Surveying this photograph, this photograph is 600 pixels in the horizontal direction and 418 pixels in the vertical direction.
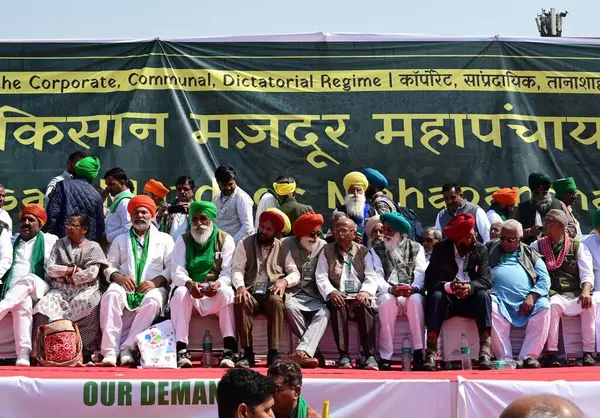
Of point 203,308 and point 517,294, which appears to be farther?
point 517,294

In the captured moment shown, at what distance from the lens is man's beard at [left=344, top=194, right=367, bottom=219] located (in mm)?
8594

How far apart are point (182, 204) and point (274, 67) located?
1972 mm

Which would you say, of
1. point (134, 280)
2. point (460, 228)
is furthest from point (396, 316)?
point (134, 280)

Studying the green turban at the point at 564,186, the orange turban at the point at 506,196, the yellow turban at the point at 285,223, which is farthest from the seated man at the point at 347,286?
the green turban at the point at 564,186

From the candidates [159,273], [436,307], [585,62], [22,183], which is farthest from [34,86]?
[585,62]

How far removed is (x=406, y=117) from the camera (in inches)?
392

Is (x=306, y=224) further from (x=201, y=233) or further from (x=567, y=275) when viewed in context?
(x=567, y=275)

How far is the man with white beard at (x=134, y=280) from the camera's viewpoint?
7.23 metres

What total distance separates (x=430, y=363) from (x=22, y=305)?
292 centimetres

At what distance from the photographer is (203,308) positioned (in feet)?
24.1

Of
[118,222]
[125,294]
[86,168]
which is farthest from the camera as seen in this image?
[86,168]

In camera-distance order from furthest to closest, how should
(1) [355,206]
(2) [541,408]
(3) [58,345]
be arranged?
(1) [355,206] < (3) [58,345] < (2) [541,408]

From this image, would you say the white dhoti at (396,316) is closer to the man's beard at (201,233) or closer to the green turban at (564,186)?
the man's beard at (201,233)

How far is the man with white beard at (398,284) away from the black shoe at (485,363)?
0.42m
